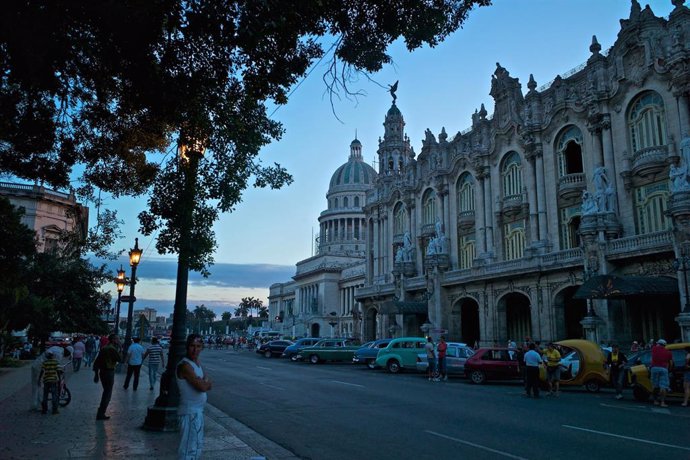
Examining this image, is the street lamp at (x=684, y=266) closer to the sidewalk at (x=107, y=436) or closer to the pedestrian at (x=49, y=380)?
the sidewalk at (x=107, y=436)

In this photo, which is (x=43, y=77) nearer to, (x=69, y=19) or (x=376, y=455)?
(x=69, y=19)

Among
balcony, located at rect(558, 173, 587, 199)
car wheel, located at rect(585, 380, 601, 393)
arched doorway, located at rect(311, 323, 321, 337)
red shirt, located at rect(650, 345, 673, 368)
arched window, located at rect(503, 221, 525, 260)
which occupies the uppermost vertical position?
balcony, located at rect(558, 173, 587, 199)

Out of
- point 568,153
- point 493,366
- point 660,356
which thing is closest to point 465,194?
point 568,153

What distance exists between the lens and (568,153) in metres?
35.9

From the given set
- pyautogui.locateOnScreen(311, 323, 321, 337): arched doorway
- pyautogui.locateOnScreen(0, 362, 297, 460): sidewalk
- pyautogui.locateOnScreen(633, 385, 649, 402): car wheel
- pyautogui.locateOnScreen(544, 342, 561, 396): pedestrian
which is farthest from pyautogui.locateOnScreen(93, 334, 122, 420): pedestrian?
pyautogui.locateOnScreen(311, 323, 321, 337): arched doorway

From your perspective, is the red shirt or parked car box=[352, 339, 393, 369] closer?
the red shirt

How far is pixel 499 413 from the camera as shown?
43.4 feet

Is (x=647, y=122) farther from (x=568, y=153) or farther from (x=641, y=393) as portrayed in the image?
(x=641, y=393)

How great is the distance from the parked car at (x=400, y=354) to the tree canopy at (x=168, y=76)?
19.9m

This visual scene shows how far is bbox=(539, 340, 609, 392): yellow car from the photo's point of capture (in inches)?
784

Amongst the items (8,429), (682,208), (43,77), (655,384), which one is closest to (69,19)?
(43,77)

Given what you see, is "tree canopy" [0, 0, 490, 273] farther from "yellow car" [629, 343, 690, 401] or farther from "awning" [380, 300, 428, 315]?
"awning" [380, 300, 428, 315]

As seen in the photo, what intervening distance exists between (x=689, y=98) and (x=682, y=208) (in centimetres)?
693

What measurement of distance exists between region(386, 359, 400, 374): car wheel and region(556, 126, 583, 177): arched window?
53.3ft
